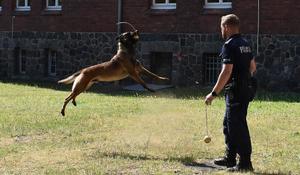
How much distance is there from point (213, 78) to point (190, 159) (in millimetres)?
12140

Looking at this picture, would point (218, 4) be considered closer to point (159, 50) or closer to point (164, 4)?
point (164, 4)

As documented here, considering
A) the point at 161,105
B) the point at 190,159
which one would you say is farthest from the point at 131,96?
the point at 190,159

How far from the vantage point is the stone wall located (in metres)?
18.9

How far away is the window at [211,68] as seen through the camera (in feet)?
67.1

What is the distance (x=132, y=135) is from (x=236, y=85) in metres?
3.38

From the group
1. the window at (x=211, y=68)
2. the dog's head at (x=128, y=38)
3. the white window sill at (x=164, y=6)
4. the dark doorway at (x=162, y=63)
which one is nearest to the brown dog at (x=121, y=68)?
the dog's head at (x=128, y=38)

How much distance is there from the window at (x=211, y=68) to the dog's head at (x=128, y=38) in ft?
36.9

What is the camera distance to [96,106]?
49.2ft

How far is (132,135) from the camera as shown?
35.1 ft

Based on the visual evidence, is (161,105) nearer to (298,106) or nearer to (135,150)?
(298,106)

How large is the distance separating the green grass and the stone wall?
2164mm

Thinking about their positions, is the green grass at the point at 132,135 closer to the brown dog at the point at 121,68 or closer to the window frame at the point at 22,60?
the brown dog at the point at 121,68

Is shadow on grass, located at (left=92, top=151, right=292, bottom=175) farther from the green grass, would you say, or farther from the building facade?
the building facade

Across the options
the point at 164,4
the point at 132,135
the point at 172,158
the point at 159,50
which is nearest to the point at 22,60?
the point at 159,50
